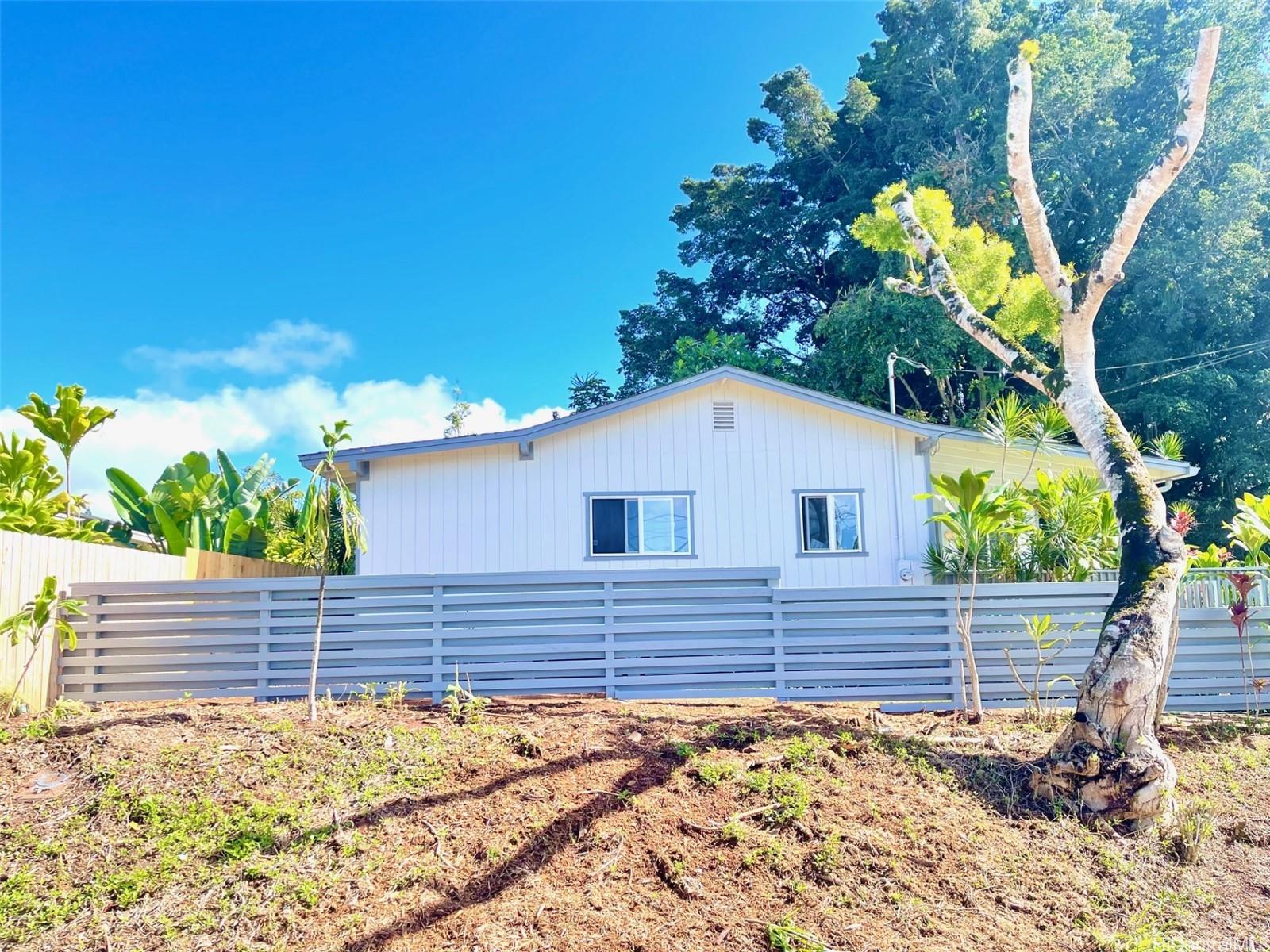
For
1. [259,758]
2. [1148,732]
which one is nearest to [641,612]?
[259,758]

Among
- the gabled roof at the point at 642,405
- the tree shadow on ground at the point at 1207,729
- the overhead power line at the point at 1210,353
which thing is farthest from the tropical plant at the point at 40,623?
the overhead power line at the point at 1210,353

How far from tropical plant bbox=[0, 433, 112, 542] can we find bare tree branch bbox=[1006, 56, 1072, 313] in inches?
386

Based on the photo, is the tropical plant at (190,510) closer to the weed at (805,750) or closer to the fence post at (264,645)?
the fence post at (264,645)

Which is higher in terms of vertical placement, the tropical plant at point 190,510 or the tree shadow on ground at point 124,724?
the tropical plant at point 190,510

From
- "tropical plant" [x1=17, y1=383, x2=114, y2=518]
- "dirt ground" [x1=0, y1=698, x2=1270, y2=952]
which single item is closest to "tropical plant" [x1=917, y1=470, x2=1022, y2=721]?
"dirt ground" [x1=0, y1=698, x2=1270, y2=952]

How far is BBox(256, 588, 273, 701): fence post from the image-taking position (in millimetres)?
6918

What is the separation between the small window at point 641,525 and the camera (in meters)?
11.0

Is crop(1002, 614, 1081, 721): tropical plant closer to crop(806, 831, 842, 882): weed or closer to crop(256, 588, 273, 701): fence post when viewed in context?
crop(806, 831, 842, 882): weed

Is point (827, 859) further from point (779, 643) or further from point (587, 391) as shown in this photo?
point (587, 391)

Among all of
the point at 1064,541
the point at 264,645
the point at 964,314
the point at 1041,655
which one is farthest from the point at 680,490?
the point at 264,645

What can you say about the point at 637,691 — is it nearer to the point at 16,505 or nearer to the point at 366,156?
Answer: the point at 16,505

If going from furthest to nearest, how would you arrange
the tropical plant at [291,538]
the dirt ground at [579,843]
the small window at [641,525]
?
1. the tropical plant at [291,538]
2. the small window at [641,525]
3. the dirt ground at [579,843]

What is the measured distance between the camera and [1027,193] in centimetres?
718

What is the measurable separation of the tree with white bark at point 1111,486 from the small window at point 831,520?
324 centimetres
